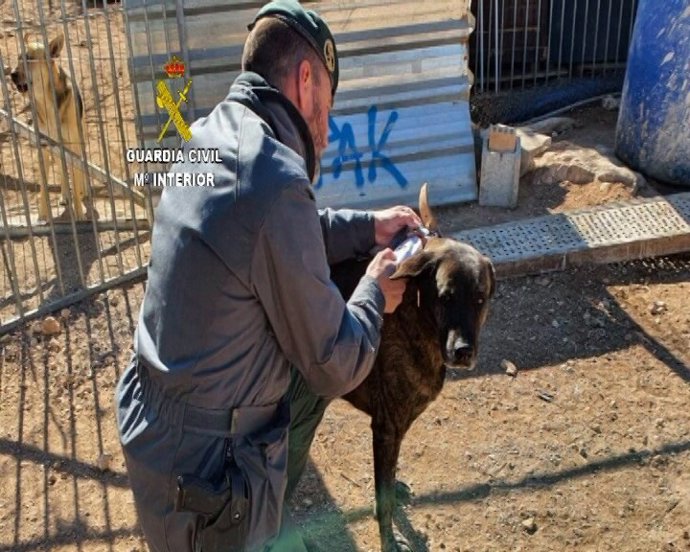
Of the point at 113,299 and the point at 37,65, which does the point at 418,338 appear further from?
the point at 37,65

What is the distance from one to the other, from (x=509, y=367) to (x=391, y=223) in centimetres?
204

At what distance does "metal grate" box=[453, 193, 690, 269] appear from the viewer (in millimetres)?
6309

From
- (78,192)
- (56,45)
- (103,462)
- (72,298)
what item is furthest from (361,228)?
(56,45)

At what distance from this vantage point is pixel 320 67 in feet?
9.16

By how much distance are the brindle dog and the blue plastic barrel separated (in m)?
4.08

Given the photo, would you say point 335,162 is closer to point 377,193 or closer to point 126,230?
point 377,193

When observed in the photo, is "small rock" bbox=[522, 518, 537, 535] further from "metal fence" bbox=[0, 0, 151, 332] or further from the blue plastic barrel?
the blue plastic barrel

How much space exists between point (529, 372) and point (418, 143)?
100 inches

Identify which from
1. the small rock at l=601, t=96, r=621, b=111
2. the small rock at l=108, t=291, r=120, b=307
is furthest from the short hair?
the small rock at l=601, t=96, r=621, b=111

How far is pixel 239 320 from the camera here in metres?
2.60

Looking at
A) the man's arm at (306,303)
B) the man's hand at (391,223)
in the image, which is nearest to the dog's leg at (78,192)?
the man's hand at (391,223)

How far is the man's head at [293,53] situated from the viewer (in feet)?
8.95

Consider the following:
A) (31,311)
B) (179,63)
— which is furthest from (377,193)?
(31,311)

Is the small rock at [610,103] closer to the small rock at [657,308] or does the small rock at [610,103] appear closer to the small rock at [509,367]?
the small rock at [657,308]
